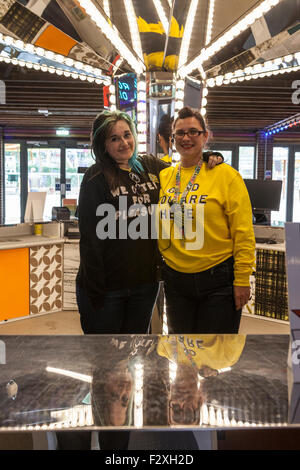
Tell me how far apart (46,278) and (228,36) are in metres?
2.88

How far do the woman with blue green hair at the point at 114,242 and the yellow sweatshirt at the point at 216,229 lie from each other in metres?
0.15

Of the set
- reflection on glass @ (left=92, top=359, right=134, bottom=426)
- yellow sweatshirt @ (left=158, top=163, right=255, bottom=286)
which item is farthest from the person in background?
reflection on glass @ (left=92, top=359, right=134, bottom=426)

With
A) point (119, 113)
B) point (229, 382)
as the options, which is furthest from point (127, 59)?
point (229, 382)

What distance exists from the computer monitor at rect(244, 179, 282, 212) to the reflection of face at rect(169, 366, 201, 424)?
15.0 feet

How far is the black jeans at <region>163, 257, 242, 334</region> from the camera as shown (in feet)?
5.36

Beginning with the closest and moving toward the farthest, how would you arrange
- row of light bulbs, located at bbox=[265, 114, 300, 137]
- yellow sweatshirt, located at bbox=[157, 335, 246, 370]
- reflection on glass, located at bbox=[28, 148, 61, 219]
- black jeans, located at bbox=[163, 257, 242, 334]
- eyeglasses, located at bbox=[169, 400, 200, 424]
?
eyeglasses, located at bbox=[169, 400, 200, 424] → yellow sweatshirt, located at bbox=[157, 335, 246, 370] → black jeans, located at bbox=[163, 257, 242, 334] → row of light bulbs, located at bbox=[265, 114, 300, 137] → reflection on glass, located at bbox=[28, 148, 61, 219]

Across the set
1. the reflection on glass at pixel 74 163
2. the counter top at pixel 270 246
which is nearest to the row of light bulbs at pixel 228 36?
the counter top at pixel 270 246

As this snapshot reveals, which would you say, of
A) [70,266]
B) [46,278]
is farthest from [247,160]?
[46,278]

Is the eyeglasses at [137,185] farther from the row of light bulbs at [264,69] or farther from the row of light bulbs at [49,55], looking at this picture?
the row of light bulbs at [264,69]

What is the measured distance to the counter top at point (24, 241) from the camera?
12.9ft

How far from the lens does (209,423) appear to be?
716 mm

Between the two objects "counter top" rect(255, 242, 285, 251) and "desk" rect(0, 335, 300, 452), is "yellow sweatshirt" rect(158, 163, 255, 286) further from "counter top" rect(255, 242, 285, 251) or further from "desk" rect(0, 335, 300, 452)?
"counter top" rect(255, 242, 285, 251)
